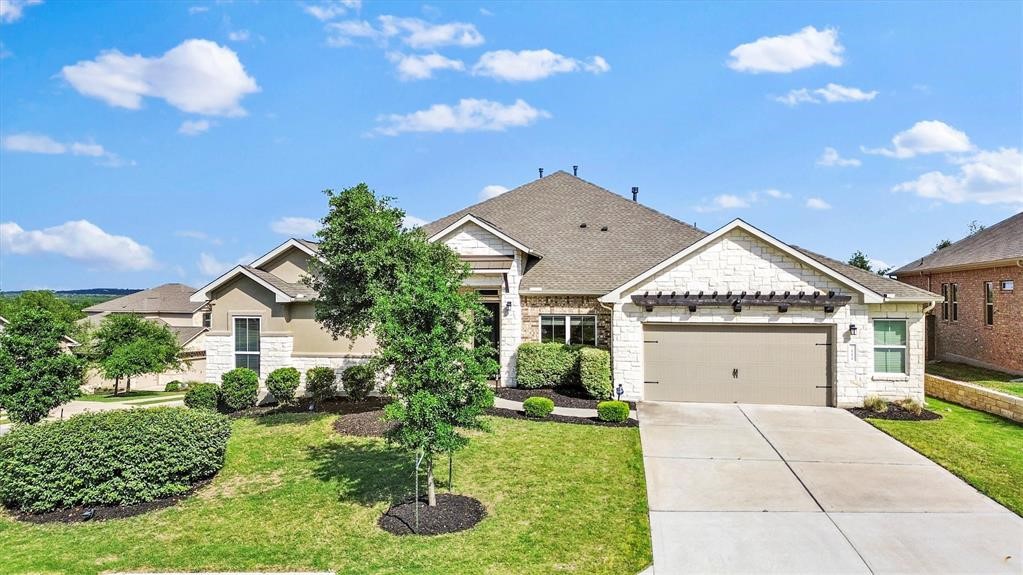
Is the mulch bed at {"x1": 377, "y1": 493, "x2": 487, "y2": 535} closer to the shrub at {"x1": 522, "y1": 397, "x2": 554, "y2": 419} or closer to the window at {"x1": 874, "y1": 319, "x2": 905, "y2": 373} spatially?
the shrub at {"x1": 522, "y1": 397, "x2": 554, "y2": 419}

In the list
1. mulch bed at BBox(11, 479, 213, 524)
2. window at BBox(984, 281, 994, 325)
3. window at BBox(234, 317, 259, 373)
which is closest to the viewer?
mulch bed at BBox(11, 479, 213, 524)

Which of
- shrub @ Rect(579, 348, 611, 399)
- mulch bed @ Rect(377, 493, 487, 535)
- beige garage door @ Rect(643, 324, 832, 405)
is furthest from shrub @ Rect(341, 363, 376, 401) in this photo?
mulch bed @ Rect(377, 493, 487, 535)

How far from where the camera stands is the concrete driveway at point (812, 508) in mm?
6594

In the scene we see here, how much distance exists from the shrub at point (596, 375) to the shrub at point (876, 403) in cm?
626

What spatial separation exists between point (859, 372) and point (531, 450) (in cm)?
916

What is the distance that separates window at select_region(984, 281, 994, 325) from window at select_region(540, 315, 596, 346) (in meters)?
14.5

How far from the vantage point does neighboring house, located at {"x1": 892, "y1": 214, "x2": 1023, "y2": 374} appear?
61.8ft

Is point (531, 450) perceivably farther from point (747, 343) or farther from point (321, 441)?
point (747, 343)

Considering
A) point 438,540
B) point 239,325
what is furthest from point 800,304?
point 239,325

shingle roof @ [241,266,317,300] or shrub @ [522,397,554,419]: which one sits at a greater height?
shingle roof @ [241,266,317,300]

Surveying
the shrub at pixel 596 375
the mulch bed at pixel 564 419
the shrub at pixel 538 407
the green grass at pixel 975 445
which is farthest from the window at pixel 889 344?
the shrub at pixel 538 407

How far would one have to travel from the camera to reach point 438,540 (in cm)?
705

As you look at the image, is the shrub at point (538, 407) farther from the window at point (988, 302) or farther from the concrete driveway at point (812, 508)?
the window at point (988, 302)

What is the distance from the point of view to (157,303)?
53.7 metres
